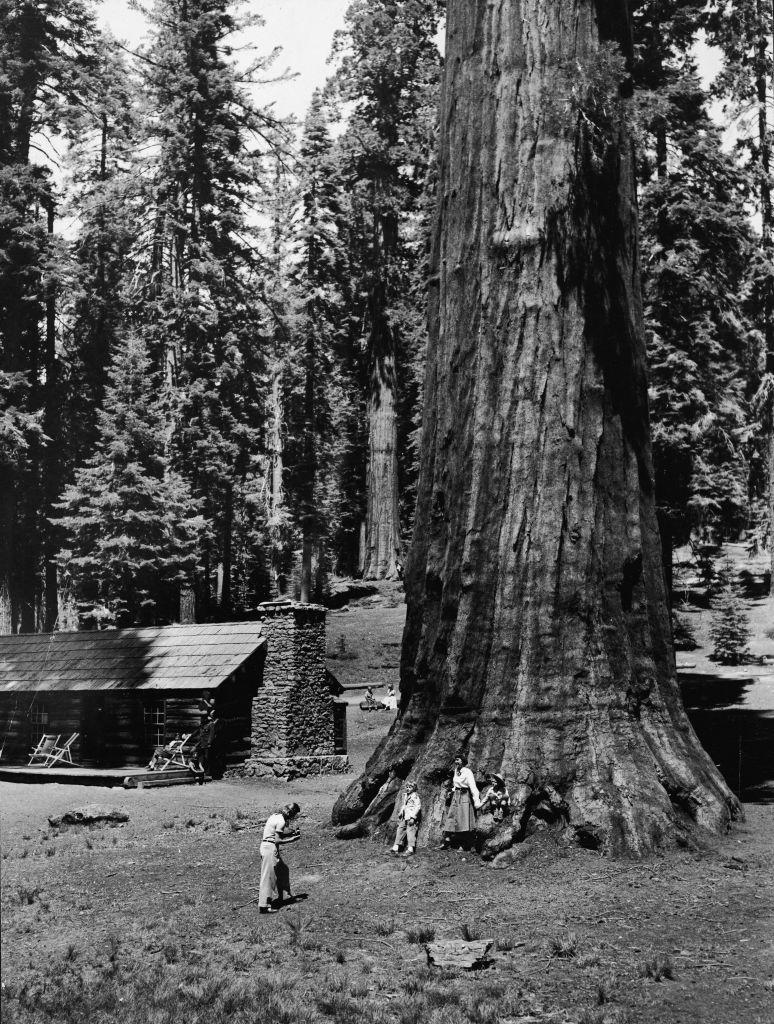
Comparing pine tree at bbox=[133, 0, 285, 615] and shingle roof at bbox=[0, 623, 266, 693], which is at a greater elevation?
pine tree at bbox=[133, 0, 285, 615]

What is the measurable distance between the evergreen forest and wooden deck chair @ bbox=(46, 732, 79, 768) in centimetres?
887

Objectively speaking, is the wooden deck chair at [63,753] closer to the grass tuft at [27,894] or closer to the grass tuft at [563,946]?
the grass tuft at [563,946]

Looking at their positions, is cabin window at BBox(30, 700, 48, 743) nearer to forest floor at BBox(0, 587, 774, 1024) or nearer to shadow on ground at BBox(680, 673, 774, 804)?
forest floor at BBox(0, 587, 774, 1024)

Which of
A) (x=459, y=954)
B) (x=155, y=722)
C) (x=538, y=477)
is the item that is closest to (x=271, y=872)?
(x=459, y=954)

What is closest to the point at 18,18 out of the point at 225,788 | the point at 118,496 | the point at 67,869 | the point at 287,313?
the point at 287,313

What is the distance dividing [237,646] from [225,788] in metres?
3.45

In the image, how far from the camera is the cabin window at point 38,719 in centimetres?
2430

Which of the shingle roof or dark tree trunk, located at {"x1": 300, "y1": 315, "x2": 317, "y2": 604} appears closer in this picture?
the shingle roof

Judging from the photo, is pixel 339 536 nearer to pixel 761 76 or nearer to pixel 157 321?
pixel 157 321

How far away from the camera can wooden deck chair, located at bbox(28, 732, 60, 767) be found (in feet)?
77.3

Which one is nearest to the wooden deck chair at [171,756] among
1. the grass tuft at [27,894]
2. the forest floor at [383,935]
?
the forest floor at [383,935]

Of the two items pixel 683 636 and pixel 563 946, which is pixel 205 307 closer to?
pixel 683 636

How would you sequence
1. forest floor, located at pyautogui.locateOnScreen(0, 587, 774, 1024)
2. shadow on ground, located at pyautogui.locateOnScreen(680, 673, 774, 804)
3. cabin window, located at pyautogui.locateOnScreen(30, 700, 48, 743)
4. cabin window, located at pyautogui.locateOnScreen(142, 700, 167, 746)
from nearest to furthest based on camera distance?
forest floor, located at pyautogui.locateOnScreen(0, 587, 774, 1024) → shadow on ground, located at pyautogui.locateOnScreen(680, 673, 774, 804) → cabin window, located at pyautogui.locateOnScreen(142, 700, 167, 746) → cabin window, located at pyautogui.locateOnScreen(30, 700, 48, 743)

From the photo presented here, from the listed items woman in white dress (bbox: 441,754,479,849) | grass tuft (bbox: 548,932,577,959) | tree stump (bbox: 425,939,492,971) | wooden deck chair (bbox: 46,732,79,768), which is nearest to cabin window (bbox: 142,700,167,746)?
wooden deck chair (bbox: 46,732,79,768)
